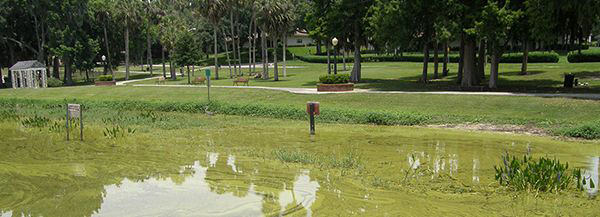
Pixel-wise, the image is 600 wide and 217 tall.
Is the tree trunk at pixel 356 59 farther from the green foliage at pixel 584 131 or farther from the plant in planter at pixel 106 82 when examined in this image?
the green foliage at pixel 584 131

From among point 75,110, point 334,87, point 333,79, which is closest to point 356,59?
point 333,79

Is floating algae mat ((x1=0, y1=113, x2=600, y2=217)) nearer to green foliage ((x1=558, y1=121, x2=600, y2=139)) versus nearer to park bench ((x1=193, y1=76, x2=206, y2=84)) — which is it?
green foliage ((x1=558, y1=121, x2=600, y2=139))

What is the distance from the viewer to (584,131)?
18.8 meters

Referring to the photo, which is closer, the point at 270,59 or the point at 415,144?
the point at 415,144

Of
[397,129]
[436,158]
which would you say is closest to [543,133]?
[397,129]

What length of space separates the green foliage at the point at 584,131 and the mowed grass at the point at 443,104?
1.14 m

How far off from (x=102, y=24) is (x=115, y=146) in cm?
5437

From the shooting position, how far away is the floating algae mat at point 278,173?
10234 mm

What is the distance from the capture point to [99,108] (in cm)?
3291

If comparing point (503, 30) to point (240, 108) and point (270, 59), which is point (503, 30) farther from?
point (270, 59)

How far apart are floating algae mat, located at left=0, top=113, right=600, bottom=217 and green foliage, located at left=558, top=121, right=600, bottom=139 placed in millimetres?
1126

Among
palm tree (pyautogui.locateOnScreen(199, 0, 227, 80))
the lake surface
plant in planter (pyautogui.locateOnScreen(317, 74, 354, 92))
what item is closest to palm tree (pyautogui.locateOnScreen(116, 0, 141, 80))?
palm tree (pyautogui.locateOnScreen(199, 0, 227, 80))

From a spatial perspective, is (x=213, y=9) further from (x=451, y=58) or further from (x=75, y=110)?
(x=75, y=110)

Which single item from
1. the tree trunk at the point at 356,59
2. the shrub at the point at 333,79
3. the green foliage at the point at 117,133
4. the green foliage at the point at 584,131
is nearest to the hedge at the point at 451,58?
the tree trunk at the point at 356,59
